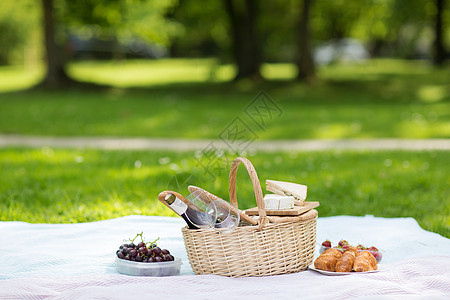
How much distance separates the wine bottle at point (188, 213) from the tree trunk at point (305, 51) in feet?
57.2

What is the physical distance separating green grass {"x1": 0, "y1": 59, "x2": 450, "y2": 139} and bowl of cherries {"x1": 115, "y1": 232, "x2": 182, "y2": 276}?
7.50 meters

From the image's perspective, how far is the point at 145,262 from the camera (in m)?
3.94

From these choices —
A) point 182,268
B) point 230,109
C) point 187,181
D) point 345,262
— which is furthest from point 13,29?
point 345,262

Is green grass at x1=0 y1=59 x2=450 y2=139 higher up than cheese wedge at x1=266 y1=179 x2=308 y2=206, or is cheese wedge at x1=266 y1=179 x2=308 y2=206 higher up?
green grass at x1=0 y1=59 x2=450 y2=139

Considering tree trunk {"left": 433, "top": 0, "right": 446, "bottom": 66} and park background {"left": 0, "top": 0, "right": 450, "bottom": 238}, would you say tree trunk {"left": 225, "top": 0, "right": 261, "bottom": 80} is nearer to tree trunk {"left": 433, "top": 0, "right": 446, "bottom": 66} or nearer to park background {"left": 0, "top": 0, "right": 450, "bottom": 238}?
park background {"left": 0, "top": 0, "right": 450, "bottom": 238}

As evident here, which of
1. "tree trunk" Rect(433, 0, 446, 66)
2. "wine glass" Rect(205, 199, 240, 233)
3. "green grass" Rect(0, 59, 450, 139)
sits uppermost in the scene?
"tree trunk" Rect(433, 0, 446, 66)

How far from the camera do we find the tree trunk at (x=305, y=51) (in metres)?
20.8

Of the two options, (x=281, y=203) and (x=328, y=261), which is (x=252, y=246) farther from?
(x=328, y=261)

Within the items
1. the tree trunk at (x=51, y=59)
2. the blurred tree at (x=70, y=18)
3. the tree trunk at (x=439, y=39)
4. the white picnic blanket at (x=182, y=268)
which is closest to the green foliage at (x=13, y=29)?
the blurred tree at (x=70, y=18)

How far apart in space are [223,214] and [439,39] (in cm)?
2967

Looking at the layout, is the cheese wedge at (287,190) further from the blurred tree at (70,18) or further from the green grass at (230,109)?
the blurred tree at (70,18)

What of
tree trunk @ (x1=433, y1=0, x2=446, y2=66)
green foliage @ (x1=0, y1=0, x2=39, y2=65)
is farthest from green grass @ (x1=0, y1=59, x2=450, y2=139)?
green foliage @ (x1=0, y1=0, x2=39, y2=65)

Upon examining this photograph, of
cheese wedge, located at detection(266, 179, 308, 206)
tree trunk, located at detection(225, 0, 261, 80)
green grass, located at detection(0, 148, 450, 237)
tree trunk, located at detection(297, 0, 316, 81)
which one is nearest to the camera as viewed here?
cheese wedge, located at detection(266, 179, 308, 206)

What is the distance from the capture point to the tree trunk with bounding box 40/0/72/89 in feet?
68.3
